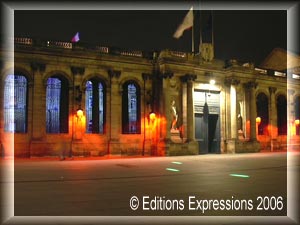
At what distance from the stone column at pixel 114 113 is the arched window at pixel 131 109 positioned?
1027 mm

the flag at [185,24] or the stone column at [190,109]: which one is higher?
the flag at [185,24]

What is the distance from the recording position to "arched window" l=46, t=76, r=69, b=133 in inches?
1110

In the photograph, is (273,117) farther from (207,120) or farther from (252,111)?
(207,120)

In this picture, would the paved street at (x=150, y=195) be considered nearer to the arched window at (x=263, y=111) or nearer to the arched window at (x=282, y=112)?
the arched window at (x=263, y=111)

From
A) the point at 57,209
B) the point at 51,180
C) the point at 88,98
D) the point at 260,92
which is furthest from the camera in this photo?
the point at 260,92

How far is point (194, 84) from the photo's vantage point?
33.5 meters

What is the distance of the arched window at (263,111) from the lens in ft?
131

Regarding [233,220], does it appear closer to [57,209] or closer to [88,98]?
[57,209]

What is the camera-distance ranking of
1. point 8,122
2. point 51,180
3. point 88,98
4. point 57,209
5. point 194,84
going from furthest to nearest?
point 194,84 → point 88,98 → point 8,122 → point 51,180 → point 57,209

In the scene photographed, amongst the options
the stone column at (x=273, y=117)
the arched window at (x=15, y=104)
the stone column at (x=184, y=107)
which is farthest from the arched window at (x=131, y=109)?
the stone column at (x=273, y=117)

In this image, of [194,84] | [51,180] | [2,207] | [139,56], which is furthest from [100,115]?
[2,207]

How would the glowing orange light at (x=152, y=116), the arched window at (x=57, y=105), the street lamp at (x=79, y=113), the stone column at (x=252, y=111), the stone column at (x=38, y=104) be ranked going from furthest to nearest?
the stone column at (x=252, y=111) → the glowing orange light at (x=152, y=116) → the arched window at (x=57, y=105) → the street lamp at (x=79, y=113) → the stone column at (x=38, y=104)

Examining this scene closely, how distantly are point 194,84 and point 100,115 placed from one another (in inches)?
367

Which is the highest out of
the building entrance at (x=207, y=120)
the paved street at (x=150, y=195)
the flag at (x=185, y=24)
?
the flag at (x=185, y=24)
